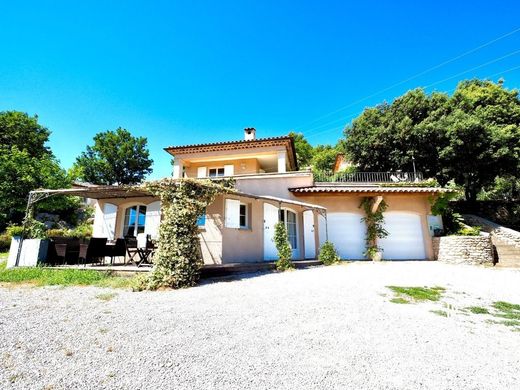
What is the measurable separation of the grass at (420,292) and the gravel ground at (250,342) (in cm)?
28

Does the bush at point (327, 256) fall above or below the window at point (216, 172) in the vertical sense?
below

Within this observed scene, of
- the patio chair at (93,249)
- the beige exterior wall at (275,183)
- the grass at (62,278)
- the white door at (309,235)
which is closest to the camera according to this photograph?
the grass at (62,278)

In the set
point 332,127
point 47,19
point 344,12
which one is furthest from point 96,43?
point 332,127

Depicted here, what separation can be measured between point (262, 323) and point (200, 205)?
440 cm

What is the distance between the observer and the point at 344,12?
11.4 metres

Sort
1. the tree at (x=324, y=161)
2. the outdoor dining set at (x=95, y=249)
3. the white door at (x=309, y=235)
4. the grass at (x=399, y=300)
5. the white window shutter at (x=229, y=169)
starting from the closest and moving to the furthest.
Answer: the grass at (x=399, y=300), the outdoor dining set at (x=95, y=249), the white door at (x=309, y=235), the white window shutter at (x=229, y=169), the tree at (x=324, y=161)

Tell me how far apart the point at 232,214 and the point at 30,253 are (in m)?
7.27

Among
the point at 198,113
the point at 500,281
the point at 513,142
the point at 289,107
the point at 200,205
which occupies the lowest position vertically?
the point at 500,281

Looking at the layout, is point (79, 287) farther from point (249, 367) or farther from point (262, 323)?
point (249, 367)

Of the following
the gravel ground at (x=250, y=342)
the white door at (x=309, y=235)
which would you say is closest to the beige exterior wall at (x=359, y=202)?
the white door at (x=309, y=235)

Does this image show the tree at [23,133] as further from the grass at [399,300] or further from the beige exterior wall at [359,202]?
the grass at [399,300]

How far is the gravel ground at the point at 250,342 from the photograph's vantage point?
242 cm

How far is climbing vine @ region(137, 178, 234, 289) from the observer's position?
6711 millimetres

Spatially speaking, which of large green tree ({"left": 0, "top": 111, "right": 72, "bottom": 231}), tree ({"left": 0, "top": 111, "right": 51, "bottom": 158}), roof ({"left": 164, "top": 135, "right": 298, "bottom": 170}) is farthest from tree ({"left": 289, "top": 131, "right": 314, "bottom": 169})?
tree ({"left": 0, "top": 111, "right": 51, "bottom": 158})
